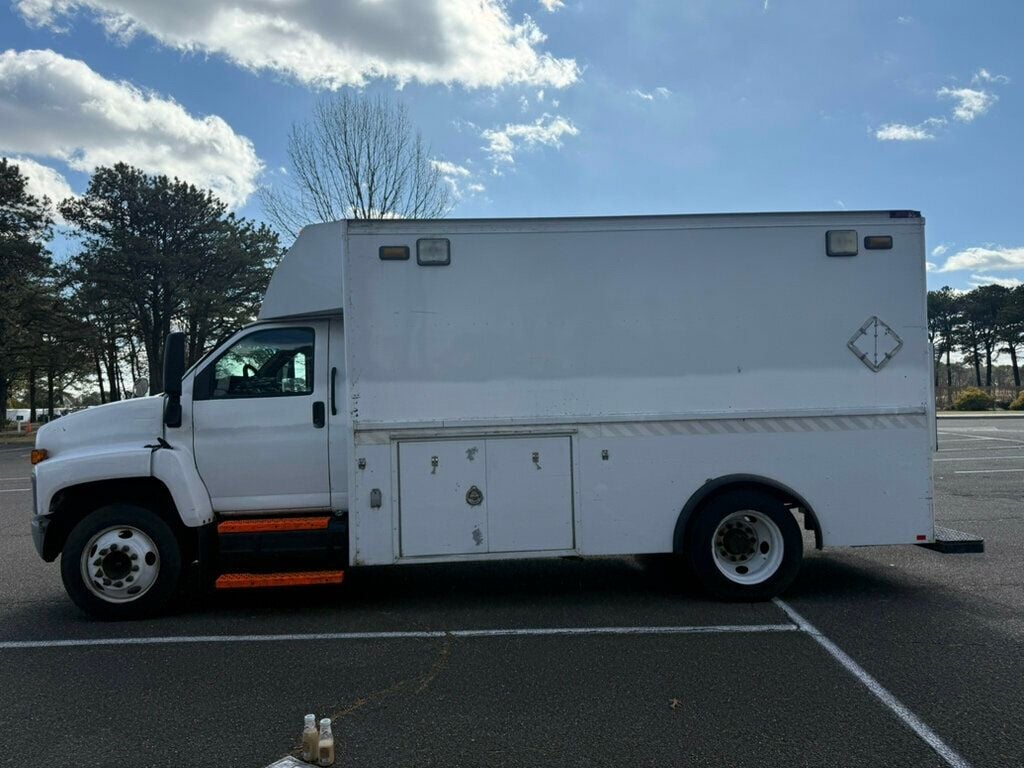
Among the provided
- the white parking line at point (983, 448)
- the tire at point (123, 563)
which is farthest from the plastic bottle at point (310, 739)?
the white parking line at point (983, 448)

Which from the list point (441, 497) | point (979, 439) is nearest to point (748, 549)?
point (441, 497)

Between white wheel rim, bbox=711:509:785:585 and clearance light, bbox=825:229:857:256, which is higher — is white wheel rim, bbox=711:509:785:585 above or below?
below

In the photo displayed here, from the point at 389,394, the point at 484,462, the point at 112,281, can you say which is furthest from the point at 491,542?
the point at 112,281

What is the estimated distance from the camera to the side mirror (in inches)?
215

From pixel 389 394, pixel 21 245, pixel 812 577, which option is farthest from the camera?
pixel 21 245

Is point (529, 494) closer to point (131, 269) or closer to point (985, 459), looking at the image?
point (985, 459)

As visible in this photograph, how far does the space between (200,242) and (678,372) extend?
117 feet

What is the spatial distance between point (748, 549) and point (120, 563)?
189 inches

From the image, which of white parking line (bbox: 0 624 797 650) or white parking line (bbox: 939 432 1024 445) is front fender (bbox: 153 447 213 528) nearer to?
white parking line (bbox: 0 624 797 650)

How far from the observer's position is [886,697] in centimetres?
402

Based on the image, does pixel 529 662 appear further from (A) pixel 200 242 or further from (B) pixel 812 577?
(A) pixel 200 242

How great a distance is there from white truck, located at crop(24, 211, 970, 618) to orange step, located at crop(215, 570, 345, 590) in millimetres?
17

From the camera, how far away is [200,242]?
36.5 metres

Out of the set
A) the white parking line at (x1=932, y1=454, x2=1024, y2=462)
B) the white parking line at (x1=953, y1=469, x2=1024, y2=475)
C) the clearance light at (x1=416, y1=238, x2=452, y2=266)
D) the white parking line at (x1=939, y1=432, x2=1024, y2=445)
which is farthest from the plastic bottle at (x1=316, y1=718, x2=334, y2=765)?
the white parking line at (x1=939, y1=432, x2=1024, y2=445)
